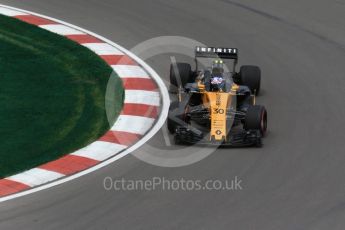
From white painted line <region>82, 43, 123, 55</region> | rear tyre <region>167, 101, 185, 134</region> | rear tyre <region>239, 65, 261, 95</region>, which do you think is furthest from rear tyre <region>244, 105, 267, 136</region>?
white painted line <region>82, 43, 123, 55</region>

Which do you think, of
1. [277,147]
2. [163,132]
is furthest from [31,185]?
[277,147]

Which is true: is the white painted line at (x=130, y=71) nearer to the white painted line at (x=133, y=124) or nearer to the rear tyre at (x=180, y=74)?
the rear tyre at (x=180, y=74)

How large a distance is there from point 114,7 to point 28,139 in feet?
25.0

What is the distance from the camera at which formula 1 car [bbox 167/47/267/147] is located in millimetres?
14938

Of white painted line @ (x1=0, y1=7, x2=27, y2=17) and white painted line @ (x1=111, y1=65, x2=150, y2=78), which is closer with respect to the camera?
white painted line @ (x1=111, y1=65, x2=150, y2=78)

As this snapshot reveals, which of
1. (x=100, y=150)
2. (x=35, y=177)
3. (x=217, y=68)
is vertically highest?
(x=217, y=68)

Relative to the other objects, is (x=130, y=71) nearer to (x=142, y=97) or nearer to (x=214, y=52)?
(x=142, y=97)

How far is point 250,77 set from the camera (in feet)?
55.7

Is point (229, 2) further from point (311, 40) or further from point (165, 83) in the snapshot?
point (165, 83)

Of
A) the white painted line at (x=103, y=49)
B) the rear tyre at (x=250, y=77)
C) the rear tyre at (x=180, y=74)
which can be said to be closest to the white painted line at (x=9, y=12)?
the white painted line at (x=103, y=49)

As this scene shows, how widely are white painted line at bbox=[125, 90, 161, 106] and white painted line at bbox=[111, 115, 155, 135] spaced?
0.77 meters

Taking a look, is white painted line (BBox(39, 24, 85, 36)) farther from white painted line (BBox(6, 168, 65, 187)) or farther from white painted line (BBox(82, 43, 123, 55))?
white painted line (BBox(6, 168, 65, 187))

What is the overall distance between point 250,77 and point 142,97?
6.62 ft

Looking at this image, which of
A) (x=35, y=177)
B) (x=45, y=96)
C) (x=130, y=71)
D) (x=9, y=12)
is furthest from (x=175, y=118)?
(x=9, y=12)
